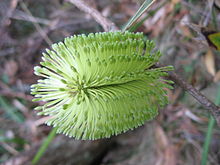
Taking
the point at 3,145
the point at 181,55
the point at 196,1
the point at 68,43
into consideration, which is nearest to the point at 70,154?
the point at 3,145

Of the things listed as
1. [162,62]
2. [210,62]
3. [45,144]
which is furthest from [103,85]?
[210,62]

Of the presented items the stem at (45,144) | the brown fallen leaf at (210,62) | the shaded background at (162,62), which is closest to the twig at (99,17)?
the shaded background at (162,62)

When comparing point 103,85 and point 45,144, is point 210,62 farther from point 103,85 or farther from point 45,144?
point 45,144

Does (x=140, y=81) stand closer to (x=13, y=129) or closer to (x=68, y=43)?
(x=68, y=43)

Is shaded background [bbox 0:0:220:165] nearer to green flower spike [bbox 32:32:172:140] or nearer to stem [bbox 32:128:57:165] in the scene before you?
stem [bbox 32:128:57:165]

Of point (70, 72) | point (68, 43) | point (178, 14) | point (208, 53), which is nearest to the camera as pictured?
point (68, 43)
